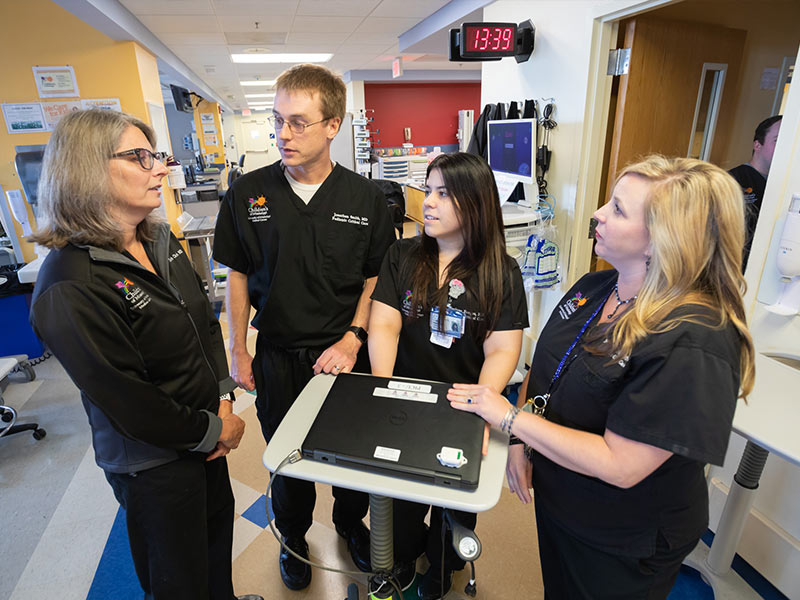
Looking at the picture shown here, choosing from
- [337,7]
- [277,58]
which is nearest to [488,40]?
[337,7]

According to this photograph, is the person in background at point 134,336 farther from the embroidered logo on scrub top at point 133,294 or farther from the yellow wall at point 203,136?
the yellow wall at point 203,136

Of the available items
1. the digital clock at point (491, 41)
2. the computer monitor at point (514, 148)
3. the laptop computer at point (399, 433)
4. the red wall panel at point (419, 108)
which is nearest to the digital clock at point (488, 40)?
the digital clock at point (491, 41)

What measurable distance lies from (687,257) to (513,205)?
230 centimetres

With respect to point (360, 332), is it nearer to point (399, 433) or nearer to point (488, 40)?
point (399, 433)

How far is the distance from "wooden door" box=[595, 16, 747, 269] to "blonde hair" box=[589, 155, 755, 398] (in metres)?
1.85

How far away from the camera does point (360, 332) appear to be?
4.88ft

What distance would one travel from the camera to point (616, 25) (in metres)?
2.38

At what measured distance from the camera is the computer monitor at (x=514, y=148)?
102 inches

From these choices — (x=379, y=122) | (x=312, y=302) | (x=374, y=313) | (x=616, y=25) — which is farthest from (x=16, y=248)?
(x=379, y=122)

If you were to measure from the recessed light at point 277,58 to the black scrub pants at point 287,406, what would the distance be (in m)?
5.81

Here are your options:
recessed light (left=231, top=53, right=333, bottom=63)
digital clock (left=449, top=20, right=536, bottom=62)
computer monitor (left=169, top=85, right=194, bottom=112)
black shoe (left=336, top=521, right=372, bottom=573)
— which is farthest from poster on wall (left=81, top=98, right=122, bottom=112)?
black shoe (left=336, top=521, right=372, bottom=573)

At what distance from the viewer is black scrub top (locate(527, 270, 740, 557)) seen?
2.52 ft

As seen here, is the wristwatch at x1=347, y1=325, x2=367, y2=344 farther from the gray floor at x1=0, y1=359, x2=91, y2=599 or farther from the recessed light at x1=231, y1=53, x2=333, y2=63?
the recessed light at x1=231, y1=53, x2=333, y2=63

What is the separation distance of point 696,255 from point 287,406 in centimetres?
126
